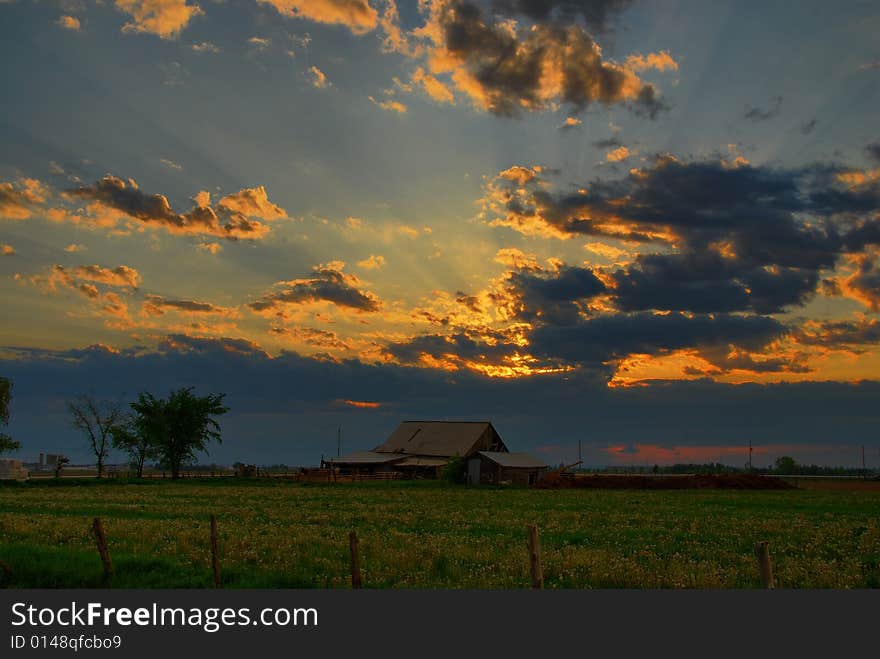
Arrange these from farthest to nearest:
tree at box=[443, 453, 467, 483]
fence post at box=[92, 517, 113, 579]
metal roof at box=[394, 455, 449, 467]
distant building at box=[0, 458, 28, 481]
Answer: metal roof at box=[394, 455, 449, 467]
tree at box=[443, 453, 467, 483]
distant building at box=[0, 458, 28, 481]
fence post at box=[92, 517, 113, 579]

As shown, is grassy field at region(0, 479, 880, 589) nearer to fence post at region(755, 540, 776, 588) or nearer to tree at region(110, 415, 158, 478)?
fence post at region(755, 540, 776, 588)

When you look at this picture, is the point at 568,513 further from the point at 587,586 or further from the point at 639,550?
the point at 587,586

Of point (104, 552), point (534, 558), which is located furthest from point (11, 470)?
point (534, 558)

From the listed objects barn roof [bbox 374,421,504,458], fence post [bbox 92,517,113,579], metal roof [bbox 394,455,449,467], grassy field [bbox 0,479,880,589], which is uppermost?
barn roof [bbox 374,421,504,458]

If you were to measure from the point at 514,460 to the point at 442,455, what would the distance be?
1445 cm

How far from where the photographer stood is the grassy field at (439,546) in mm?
20625

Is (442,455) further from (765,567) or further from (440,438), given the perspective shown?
(765,567)

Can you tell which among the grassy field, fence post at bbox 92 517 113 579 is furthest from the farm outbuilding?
fence post at bbox 92 517 113 579

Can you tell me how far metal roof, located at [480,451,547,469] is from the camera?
102m

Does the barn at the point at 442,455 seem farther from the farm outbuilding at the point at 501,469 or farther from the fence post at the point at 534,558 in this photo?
the fence post at the point at 534,558

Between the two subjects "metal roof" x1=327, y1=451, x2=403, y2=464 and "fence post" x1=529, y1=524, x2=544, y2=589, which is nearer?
"fence post" x1=529, y1=524, x2=544, y2=589

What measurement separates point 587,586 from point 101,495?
2160 inches

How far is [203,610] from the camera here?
1636 cm

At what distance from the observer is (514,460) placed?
105 metres
